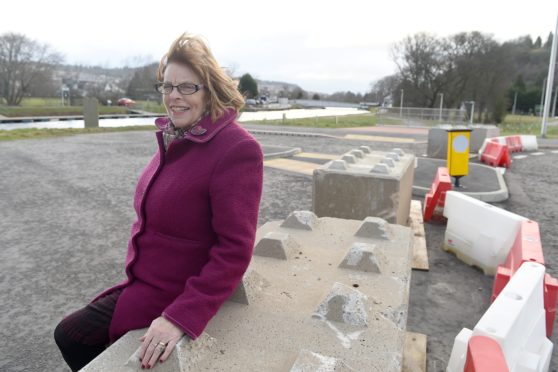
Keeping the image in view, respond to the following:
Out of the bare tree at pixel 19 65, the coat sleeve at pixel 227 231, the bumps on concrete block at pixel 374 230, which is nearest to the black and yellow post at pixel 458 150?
the bumps on concrete block at pixel 374 230

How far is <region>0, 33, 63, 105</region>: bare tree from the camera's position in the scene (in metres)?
46.9

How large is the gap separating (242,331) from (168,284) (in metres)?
0.37

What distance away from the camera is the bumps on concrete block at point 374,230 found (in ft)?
9.82

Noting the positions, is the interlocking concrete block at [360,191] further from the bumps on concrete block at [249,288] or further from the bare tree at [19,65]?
the bare tree at [19,65]

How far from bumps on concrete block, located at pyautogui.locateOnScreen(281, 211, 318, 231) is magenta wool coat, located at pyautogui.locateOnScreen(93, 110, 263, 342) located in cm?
145

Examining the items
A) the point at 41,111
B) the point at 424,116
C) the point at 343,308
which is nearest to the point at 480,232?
the point at 343,308

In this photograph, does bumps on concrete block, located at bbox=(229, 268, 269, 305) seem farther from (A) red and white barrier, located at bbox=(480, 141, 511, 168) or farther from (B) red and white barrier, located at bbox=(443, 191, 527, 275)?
(A) red and white barrier, located at bbox=(480, 141, 511, 168)

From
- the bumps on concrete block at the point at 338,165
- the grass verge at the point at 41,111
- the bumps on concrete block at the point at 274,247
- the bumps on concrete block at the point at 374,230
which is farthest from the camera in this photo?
the grass verge at the point at 41,111

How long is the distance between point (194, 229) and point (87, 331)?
0.74 metres

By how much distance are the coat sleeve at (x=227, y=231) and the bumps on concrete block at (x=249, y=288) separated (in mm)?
256

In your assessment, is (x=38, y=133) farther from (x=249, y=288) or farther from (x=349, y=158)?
(x=249, y=288)

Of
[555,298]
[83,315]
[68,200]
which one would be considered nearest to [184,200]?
[83,315]

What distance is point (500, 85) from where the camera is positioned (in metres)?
42.4

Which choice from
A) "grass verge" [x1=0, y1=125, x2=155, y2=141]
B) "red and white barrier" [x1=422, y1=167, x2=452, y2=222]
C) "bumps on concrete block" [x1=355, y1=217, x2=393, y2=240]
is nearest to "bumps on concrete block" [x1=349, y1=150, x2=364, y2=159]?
"red and white barrier" [x1=422, y1=167, x2=452, y2=222]
